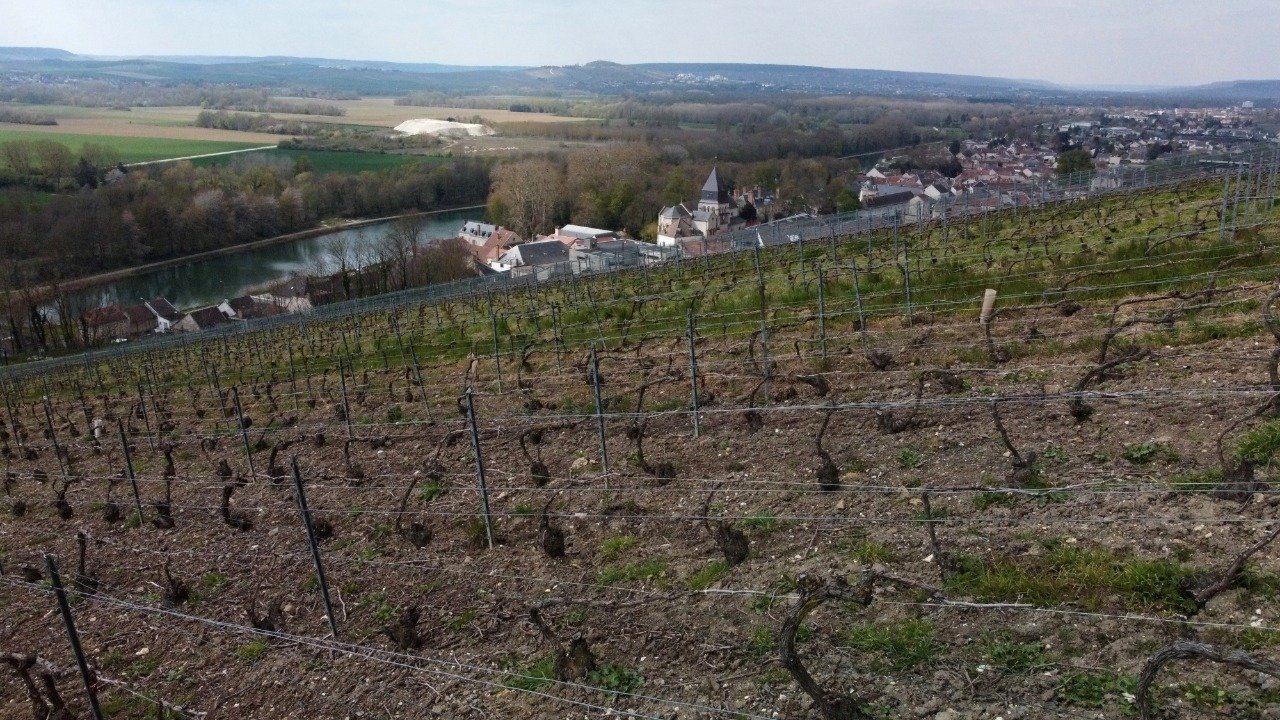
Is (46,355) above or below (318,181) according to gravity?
below

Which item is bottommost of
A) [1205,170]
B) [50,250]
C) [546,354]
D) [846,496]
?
[50,250]

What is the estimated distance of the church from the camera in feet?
242

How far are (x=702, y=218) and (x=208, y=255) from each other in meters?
48.5

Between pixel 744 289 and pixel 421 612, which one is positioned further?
pixel 744 289

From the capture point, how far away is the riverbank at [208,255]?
6681 cm

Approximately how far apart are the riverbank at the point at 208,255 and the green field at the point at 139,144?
39.2m

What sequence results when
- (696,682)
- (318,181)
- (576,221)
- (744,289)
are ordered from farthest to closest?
(318,181)
(576,221)
(744,289)
(696,682)

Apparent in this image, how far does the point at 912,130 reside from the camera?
482 feet

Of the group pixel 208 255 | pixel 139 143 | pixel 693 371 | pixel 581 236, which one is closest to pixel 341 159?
pixel 139 143

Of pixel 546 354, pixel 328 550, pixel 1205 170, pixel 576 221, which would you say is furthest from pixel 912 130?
pixel 328 550

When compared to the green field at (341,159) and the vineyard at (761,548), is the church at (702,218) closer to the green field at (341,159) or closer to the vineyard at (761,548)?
the green field at (341,159)

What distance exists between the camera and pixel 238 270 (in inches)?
2958

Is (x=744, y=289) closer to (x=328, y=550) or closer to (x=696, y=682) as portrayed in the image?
(x=328, y=550)

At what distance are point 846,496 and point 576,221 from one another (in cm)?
7626
